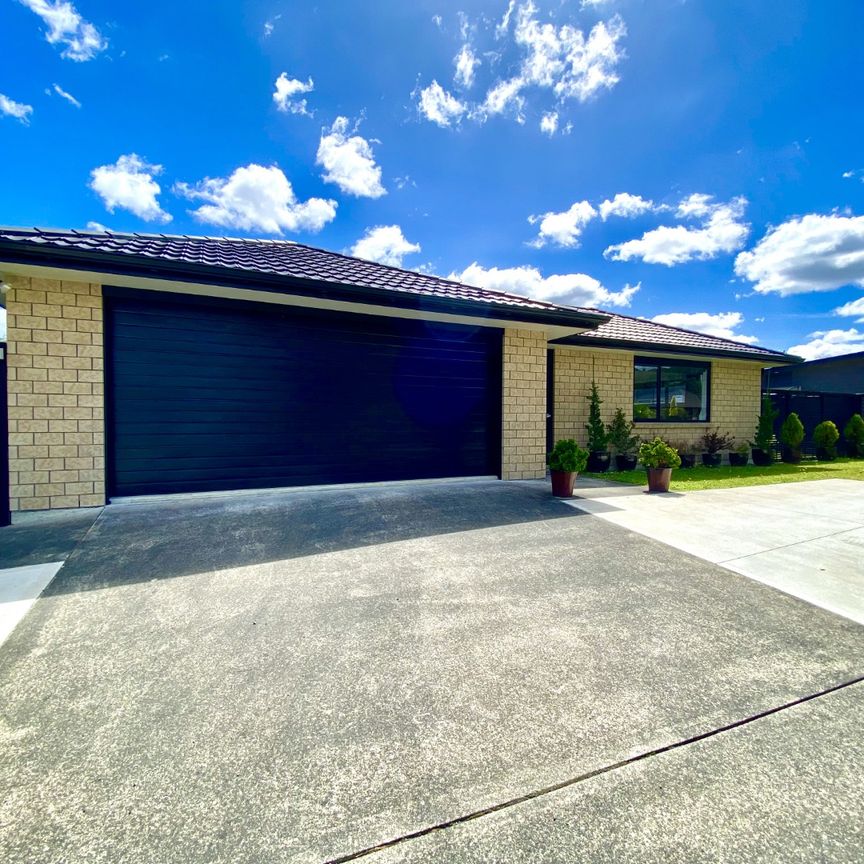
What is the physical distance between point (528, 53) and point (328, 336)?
6842 millimetres

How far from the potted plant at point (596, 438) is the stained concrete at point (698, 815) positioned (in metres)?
7.92

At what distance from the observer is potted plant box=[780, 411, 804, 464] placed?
1209 cm

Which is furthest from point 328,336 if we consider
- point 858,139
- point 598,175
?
point 858,139

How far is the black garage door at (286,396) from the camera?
221 inches

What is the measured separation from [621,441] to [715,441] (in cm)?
328

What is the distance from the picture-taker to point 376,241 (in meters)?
11.3

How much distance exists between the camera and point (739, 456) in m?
11.3

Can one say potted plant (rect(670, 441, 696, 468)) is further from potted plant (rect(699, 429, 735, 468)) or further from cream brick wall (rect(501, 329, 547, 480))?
cream brick wall (rect(501, 329, 547, 480))

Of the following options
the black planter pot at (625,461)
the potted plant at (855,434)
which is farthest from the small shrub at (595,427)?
the potted plant at (855,434)

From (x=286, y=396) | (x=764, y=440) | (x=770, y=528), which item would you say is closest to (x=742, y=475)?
(x=764, y=440)

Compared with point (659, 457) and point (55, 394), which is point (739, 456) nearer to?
point (659, 457)

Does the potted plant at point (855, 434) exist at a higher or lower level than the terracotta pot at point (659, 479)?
higher

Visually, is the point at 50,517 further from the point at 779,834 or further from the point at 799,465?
the point at 799,465

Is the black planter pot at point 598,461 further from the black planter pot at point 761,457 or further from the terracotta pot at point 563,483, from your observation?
the black planter pot at point 761,457
